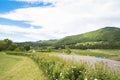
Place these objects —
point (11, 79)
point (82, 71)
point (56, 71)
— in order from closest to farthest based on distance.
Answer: point (82, 71) < point (56, 71) < point (11, 79)

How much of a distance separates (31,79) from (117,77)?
11018 mm

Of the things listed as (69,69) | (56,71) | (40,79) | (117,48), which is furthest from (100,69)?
(117,48)

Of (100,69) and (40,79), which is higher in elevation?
(100,69)

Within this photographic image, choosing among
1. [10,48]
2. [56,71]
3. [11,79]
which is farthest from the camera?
[10,48]

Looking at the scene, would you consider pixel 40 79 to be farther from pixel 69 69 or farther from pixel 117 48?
pixel 117 48

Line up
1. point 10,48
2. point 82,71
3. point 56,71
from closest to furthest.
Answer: point 82,71
point 56,71
point 10,48

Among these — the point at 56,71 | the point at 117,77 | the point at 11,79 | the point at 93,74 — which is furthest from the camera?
the point at 11,79

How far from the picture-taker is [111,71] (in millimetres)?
10484

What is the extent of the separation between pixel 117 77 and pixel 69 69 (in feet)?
11.0

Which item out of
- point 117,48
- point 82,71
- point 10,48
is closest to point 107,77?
point 82,71

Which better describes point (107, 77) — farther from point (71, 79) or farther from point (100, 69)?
point (71, 79)

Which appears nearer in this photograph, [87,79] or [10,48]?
[87,79]

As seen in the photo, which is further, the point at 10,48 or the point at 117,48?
the point at 117,48

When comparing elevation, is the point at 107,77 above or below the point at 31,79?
above
